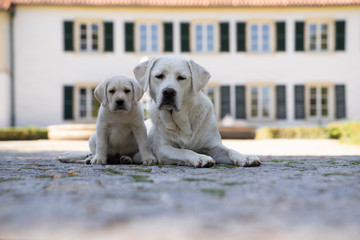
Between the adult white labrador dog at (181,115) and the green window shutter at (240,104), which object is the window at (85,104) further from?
the adult white labrador dog at (181,115)

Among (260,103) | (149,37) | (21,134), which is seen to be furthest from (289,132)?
(21,134)

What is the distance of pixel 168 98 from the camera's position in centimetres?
412

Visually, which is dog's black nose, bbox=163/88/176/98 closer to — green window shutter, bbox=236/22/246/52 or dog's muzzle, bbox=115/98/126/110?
dog's muzzle, bbox=115/98/126/110

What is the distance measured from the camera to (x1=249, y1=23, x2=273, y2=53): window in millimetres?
A: 19406

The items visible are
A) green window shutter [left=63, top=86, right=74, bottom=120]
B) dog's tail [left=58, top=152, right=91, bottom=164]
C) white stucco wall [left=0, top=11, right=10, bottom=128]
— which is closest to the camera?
dog's tail [left=58, top=152, right=91, bottom=164]

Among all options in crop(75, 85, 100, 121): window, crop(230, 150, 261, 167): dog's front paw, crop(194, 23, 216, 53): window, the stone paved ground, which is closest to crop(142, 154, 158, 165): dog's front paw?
crop(230, 150, 261, 167): dog's front paw

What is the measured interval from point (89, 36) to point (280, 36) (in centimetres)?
859

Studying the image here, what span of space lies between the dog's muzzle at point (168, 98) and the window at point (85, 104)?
14.9m

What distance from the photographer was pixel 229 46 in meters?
19.2

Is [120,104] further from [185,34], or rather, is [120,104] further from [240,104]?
[185,34]

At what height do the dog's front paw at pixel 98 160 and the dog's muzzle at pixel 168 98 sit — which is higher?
the dog's muzzle at pixel 168 98

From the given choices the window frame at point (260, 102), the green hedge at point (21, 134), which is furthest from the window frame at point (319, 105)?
the green hedge at point (21, 134)

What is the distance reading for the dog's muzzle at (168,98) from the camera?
13.4 ft

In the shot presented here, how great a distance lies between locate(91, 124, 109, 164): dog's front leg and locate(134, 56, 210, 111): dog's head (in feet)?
2.03
